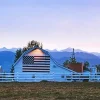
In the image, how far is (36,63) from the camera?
5850cm

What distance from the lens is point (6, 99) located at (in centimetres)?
2233

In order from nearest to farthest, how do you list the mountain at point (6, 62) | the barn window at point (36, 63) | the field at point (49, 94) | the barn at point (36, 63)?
1. the field at point (49, 94)
2. the barn at point (36, 63)
3. the barn window at point (36, 63)
4. the mountain at point (6, 62)

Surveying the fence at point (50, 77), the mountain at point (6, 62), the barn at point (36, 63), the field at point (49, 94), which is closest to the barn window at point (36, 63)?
the barn at point (36, 63)

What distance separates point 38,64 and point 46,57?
65.3 inches

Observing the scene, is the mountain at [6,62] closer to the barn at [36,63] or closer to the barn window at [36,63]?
the barn window at [36,63]

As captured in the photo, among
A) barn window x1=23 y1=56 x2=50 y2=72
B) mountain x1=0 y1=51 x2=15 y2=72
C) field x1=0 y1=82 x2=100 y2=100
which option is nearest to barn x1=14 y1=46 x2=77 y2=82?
barn window x1=23 y1=56 x2=50 y2=72

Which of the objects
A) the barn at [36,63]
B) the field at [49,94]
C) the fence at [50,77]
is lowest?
the field at [49,94]

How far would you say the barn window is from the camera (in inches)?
2262

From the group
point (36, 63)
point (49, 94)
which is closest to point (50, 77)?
point (36, 63)

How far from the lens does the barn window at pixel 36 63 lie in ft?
189

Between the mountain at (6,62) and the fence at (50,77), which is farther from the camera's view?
the mountain at (6,62)

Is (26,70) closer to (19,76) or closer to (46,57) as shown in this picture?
(46,57)

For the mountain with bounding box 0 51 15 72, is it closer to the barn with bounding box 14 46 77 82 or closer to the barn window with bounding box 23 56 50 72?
the barn window with bounding box 23 56 50 72

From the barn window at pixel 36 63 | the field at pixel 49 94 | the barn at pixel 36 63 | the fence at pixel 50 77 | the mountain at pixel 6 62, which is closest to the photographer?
the field at pixel 49 94
